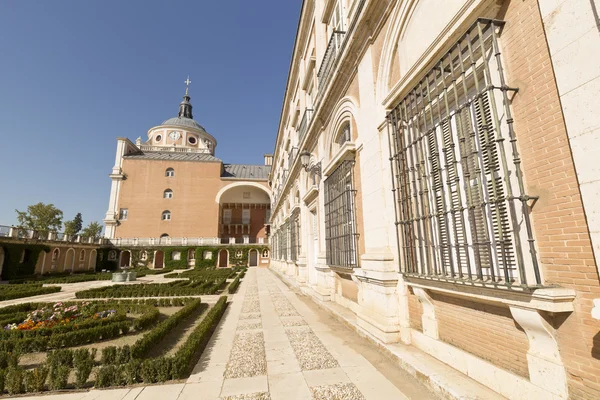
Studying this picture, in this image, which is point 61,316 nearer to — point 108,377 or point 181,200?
point 108,377

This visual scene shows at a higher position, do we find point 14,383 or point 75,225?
point 75,225

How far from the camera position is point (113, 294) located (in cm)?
1112

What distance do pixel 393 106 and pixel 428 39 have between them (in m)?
1.00

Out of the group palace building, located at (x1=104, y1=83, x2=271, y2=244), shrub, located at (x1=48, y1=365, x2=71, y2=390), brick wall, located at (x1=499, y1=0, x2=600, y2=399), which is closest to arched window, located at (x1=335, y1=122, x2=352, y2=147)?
brick wall, located at (x1=499, y1=0, x2=600, y2=399)

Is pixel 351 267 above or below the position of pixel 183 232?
below

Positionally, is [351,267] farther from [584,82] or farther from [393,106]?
[584,82]

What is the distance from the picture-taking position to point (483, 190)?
2791mm

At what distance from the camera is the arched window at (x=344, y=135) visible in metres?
6.85

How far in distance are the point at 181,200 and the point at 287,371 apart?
37700 mm

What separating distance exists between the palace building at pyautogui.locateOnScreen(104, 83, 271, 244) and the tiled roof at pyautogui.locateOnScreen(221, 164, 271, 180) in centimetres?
28

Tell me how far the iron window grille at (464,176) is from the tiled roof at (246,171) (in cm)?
3934

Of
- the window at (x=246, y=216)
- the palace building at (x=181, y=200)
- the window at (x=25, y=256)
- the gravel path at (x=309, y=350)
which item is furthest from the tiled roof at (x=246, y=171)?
the gravel path at (x=309, y=350)

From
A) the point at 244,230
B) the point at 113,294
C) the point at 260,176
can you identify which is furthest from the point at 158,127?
the point at 113,294

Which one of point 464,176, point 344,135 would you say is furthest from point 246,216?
point 464,176
